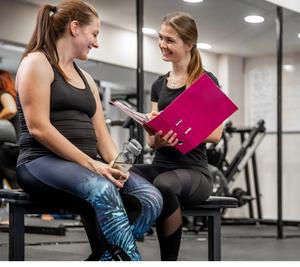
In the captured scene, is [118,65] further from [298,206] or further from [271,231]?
[298,206]

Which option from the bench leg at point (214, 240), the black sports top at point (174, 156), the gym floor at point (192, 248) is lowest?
the gym floor at point (192, 248)

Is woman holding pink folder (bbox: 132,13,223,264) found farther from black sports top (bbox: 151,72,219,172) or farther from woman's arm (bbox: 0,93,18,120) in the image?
woman's arm (bbox: 0,93,18,120)

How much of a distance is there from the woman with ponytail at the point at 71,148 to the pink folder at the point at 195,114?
0.78ft

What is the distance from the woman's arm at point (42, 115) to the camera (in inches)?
53.7

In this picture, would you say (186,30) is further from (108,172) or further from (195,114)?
(108,172)

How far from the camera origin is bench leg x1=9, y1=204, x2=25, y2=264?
4.60 feet

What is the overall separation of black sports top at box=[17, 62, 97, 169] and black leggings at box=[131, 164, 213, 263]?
0.29m

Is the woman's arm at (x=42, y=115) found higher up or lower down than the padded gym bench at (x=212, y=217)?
higher up

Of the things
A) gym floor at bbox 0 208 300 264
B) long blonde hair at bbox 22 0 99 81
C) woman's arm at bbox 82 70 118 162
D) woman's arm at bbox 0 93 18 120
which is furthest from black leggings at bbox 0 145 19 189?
long blonde hair at bbox 22 0 99 81

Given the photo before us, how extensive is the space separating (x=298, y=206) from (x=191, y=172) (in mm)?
3018

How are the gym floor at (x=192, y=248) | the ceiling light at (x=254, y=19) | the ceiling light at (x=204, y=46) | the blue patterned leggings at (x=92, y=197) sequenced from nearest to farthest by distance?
the blue patterned leggings at (x=92, y=197) < the gym floor at (x=192, y=248) < the ceiling light at (x=204, y=46) < the ceiling light at (x=254, y=19)

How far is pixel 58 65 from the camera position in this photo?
4.89ft

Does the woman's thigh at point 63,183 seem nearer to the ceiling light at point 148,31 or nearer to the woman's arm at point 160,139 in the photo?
the woman's arm at point 160,139

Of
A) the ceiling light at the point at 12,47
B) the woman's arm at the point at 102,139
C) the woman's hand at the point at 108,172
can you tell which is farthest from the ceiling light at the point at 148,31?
the woman's hand at the point at 108,172
